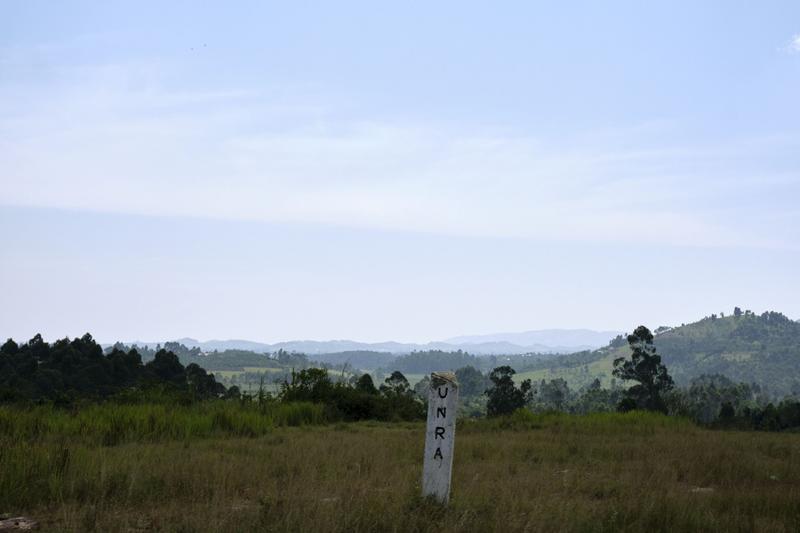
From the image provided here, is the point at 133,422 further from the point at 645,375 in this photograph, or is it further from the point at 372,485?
the point at 645,375

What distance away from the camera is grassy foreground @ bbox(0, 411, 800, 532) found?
21.5 feet

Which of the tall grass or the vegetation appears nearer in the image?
the tall grass

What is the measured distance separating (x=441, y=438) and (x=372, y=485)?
2.05 meters

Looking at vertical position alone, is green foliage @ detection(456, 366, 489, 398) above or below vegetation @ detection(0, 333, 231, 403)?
below

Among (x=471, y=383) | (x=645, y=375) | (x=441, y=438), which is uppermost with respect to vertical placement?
(x=441, y=438)

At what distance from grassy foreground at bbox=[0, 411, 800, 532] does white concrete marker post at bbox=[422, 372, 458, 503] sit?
0.23 metres

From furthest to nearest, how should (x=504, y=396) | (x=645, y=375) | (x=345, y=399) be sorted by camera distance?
(x=645, y=375), (x=504, y=396), (x=345, y=399)

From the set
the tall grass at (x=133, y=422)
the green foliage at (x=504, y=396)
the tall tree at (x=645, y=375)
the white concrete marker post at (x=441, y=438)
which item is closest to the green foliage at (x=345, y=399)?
the tall grass at (x=133, y=422)

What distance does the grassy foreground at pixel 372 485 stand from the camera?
21.5ft

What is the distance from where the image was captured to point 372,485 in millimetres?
8758

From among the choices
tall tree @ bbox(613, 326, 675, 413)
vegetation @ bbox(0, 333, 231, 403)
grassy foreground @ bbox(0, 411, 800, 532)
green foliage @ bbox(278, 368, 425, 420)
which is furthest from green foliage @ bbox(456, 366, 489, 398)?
grassy foreground @ bbox(0, 411, 800, 532)

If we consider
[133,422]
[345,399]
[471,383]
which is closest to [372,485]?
[133,422]

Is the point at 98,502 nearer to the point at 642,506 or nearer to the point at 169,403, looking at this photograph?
the point at 642,506

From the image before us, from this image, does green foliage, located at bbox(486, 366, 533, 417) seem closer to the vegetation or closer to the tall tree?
the tall tree
